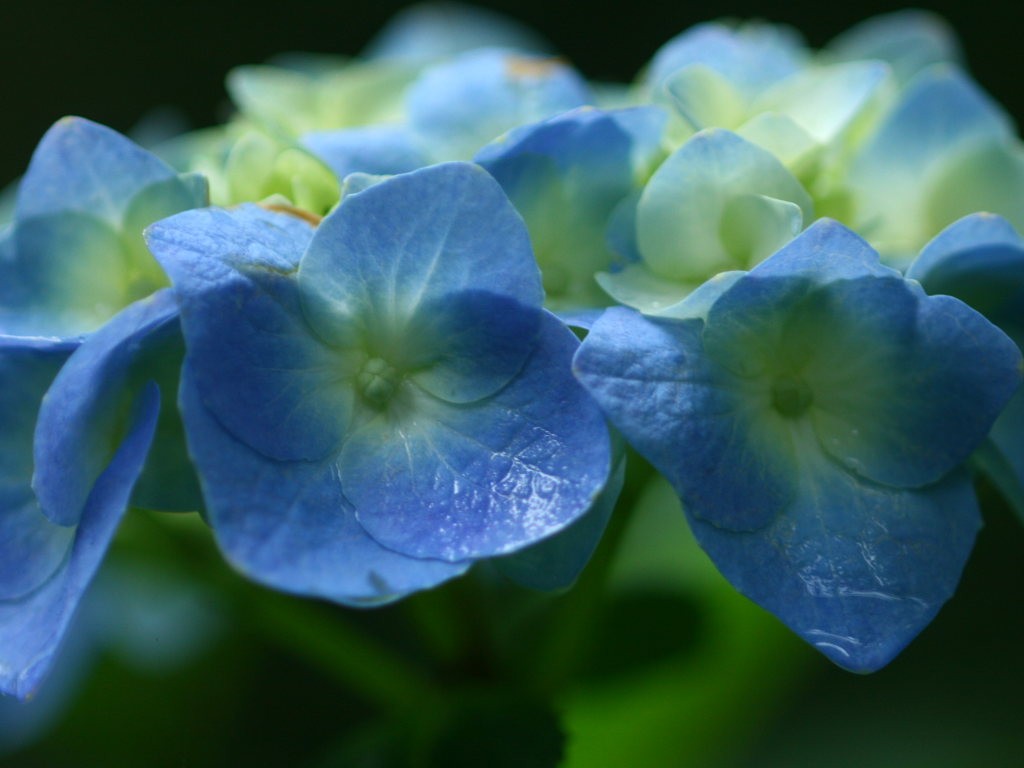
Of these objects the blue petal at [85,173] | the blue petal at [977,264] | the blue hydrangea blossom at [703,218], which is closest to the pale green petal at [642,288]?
the blue hydrangea blossom at [703,218]

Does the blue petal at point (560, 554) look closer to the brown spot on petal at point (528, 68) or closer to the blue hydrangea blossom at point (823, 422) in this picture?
the blue hydrangea blossom at point (823, 422)

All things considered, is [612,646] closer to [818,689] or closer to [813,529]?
[813,529]

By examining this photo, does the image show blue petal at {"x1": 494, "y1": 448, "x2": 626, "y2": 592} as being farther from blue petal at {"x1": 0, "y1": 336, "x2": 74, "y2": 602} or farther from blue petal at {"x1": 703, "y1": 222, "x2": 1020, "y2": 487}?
blue petal at {"x1": 0, "y1": 336, "x2": 74, "y2": 602}

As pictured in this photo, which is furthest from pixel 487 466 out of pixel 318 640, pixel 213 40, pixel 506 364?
pixel 213 40

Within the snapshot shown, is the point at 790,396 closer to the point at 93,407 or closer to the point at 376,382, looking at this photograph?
the point at 376,382

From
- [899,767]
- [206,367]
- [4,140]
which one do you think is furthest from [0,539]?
[4,140]

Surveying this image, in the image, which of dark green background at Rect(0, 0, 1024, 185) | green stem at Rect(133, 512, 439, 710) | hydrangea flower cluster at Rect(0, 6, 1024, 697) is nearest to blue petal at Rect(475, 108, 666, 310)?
hydrangea flower cluster at Rect(0, 6, 1024, 697)
